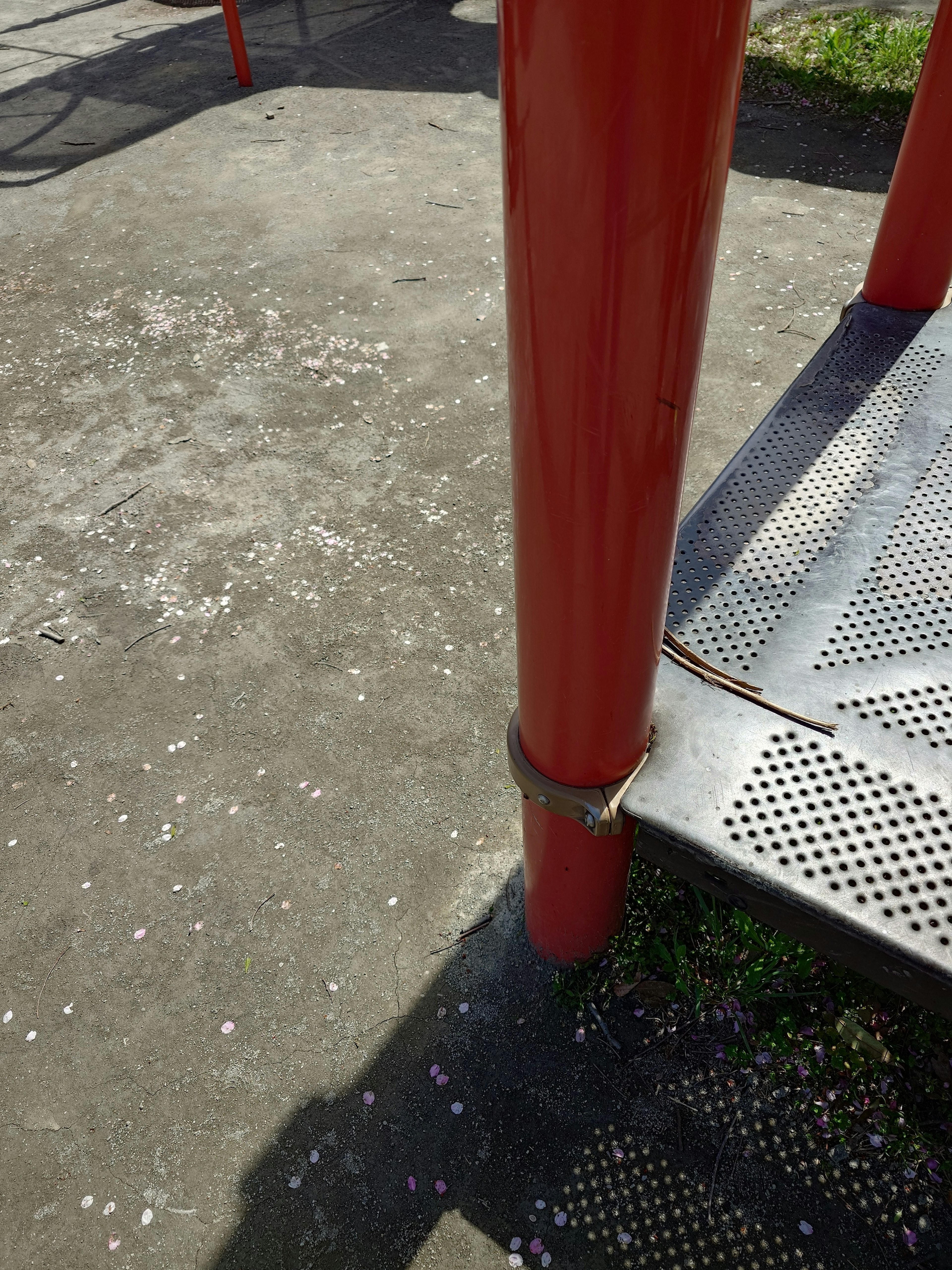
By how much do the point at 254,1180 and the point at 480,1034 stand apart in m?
0.64

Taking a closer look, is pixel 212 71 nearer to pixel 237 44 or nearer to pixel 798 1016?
pixel 237 44

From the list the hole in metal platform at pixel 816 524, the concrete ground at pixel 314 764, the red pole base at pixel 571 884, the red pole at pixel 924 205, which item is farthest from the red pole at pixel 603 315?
the red pole at pixel 924 205

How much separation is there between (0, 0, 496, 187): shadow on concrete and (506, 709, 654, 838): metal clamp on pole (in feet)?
22.9

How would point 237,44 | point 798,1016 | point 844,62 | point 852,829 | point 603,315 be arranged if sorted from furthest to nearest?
1. point 237,44
2. point 844,62
3. point 798,1016
4. point 852,829
5. point 603,315

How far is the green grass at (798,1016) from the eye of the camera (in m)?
2.11

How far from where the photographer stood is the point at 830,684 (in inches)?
81.9

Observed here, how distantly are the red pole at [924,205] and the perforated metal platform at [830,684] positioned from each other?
1.34ft

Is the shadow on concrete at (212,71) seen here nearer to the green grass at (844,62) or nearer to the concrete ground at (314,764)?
the concrete ground at (314,764)

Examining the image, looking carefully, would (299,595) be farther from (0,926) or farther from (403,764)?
(0,926)

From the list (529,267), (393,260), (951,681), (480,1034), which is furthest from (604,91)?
(393,260)

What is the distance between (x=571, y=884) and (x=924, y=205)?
270 cm

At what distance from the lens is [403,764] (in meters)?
2.97

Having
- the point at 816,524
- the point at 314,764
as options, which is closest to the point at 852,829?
the point at 816,524

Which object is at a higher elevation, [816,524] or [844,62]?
[816,524]
